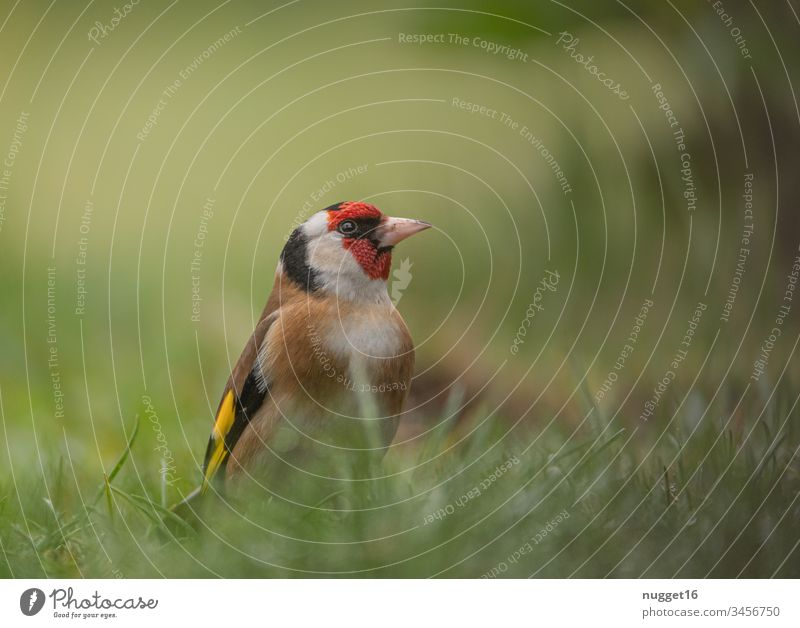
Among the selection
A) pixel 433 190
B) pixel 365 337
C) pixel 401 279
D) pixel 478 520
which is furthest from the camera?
pixel 433 190

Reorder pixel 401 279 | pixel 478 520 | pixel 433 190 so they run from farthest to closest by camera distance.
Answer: pixel 433 190 → pixel 401 279 → pixel 478 520

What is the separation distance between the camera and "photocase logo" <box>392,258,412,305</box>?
73.4 inches

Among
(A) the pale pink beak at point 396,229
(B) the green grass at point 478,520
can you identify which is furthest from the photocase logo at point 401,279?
(B) the green grass at point 478,520

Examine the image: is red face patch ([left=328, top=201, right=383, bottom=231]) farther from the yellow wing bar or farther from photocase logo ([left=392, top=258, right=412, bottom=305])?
the yellow wing bar

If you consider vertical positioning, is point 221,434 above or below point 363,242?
below

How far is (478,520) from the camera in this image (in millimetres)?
1555

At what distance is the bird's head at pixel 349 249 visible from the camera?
1743mm

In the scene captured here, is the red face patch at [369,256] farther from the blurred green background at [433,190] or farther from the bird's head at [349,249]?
the blurred green background at [433,190]
